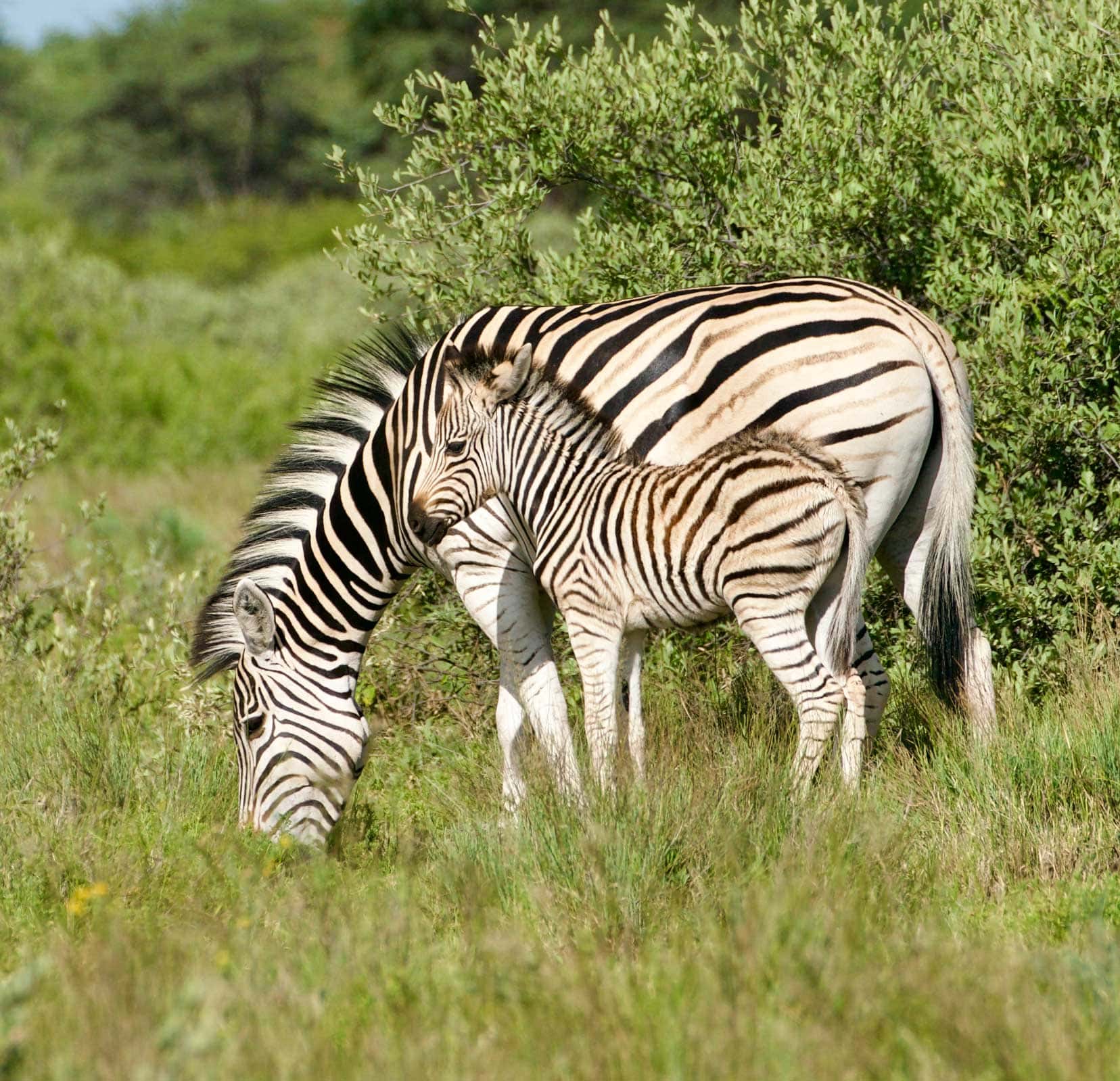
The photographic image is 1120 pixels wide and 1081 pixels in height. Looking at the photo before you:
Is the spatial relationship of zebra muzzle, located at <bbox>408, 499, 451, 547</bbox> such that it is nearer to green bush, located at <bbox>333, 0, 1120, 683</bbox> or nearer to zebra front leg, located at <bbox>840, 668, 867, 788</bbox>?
zebra front leg, located at <bbox>840, 668, 867, 788</bbox>

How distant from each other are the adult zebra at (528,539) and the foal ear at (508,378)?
0.29 metres

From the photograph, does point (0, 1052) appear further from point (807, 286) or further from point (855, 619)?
point (807, 286)

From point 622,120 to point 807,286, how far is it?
2111 mm

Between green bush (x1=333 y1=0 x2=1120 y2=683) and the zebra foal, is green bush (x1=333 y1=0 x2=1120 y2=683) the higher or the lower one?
the higher one

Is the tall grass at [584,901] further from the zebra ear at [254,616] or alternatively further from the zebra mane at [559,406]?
the zebra mane at [559,406]

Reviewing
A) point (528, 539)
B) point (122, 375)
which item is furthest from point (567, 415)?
point (122, 375)

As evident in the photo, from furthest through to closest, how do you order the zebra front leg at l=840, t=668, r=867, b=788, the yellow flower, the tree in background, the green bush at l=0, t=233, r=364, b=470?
the tree in background, the green bush at l=0, t=233, r=364, b=470, the zebra front leg at l=840, t=668, r=867, b=788, the yellow flower

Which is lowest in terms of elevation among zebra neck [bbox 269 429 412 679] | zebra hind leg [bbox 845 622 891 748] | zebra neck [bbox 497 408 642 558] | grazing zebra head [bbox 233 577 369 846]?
grazing zebra head [bbox 233 577 369 846]

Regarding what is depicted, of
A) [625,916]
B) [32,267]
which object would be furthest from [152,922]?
[32,267]

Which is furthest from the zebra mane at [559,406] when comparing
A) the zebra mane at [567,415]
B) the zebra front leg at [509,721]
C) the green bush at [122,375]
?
the green bush at [122,375]

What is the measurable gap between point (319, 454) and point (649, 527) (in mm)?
1812

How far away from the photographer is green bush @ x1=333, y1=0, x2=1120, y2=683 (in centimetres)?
587

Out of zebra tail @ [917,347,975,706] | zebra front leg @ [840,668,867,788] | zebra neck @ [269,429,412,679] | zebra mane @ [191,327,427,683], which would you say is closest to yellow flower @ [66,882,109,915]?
zebra neck @ [269,429,412,679]

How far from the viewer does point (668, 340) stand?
5.16 meters
